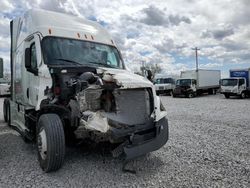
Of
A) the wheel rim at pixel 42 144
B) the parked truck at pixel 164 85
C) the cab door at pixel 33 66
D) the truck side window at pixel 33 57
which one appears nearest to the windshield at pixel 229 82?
the parked truck at pixel 164 85

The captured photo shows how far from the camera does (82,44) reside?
6156 millimetres

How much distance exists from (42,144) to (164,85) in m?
27.8

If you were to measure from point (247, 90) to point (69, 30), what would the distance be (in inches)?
936

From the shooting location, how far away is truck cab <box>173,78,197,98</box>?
1088 inches

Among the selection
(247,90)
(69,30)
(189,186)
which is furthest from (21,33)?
(247,90)

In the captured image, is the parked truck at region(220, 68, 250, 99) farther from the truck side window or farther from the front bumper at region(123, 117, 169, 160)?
the truck side window

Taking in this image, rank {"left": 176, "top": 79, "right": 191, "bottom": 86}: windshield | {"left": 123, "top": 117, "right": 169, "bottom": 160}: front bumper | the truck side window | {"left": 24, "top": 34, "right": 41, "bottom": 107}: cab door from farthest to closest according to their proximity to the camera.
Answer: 1. {"left": 176, "top": 79, "right": 191, "bottom": 86}: windshield
2. the truck side window
3. {"left": 24, "top": 34, "right": 41, "bottom": 107}: cab door
4. {"left": 123, "top": 117, "right": 169, "bottom": 160}: front bumper

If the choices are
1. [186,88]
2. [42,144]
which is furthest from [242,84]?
[42,144]

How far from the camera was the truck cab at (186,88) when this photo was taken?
27641mm

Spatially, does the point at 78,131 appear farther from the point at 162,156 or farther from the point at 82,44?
the point at 82,44

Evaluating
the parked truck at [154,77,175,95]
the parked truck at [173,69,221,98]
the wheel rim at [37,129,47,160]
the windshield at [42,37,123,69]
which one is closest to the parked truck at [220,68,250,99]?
the parked truck at [173,69,221,98]

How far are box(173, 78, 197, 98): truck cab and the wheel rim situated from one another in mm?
23821

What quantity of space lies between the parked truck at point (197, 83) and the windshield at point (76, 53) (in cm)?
2206

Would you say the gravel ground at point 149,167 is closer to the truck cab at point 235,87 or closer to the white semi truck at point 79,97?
the white semi truck at point 79,97
